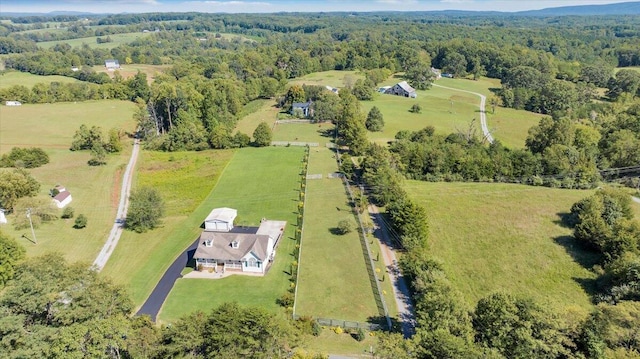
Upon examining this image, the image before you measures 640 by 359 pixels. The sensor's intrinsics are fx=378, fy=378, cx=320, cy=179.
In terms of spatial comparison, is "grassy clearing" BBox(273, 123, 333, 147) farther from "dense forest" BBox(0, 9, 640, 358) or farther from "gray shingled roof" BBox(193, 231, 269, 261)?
"gray shingled roof" BBox(193, 231, 269, 261)

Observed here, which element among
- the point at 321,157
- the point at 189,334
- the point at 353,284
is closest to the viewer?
the point at 189,334

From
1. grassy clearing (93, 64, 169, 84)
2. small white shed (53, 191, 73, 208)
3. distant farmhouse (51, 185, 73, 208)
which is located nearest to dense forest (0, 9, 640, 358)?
grassy clearing (93, 64, 169, 84)

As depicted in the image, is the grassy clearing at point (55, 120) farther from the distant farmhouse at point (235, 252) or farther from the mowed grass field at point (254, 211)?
the distant farmhouse at point (235, 252)

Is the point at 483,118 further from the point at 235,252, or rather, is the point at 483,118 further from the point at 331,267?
the point at 235,252

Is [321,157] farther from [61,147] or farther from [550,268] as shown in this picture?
[61,147]

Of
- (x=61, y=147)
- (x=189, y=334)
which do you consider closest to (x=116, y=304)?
(x=189, y=334)

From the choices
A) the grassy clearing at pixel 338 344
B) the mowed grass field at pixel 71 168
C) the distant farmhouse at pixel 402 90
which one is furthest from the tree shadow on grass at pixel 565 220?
the distant farmhouse at pixel 402 90
